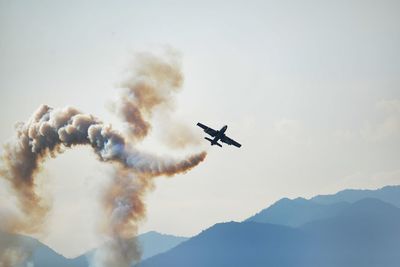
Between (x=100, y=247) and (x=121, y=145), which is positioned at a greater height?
(x=121, y=145)

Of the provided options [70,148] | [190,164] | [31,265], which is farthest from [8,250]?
[190,164]

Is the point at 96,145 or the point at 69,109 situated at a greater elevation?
the point at 69,109

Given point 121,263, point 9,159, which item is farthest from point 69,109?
point 121,263

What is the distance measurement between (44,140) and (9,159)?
362 inches

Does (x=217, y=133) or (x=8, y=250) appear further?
(x=8, y=250)

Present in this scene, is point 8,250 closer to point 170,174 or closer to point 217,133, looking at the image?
point 170,174

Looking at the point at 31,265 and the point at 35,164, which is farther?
the point at 31,265

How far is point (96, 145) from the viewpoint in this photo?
12062 cm

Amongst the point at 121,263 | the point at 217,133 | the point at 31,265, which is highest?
the point at 217,133

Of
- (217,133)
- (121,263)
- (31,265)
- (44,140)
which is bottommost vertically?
(121,263)

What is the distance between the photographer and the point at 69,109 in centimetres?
12381

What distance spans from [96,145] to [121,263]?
24.9 metres

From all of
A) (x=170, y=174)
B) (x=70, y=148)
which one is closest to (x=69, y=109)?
(x=70, y=148)

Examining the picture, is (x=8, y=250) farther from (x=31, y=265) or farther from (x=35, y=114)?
(x=35, y=114)
